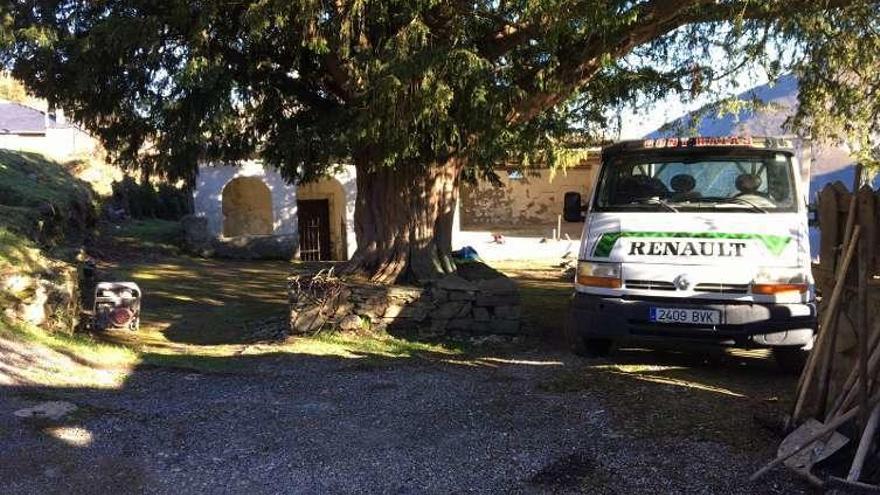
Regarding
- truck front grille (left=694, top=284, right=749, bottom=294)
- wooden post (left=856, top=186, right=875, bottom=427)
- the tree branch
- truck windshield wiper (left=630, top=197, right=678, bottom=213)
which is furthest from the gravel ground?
the tree branch

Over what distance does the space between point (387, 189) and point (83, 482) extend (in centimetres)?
624

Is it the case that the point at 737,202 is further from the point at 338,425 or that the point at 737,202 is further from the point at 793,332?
the point at 338,425

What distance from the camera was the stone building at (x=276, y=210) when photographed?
22.0m

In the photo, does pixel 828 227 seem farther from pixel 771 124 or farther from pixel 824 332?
pixel 771 124

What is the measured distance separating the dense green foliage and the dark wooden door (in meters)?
13.2

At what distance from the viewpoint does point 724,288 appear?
643 cm

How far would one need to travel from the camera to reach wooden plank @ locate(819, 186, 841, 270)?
5.14 meters

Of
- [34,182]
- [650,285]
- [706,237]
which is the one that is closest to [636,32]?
[706,237]

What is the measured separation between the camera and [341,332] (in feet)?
30.3

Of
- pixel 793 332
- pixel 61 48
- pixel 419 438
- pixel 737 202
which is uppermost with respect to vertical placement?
pixel 61 48

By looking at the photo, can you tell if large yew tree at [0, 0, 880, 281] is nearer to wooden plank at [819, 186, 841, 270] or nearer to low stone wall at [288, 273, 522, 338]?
low stone wall at [288, 273, 522, 338]

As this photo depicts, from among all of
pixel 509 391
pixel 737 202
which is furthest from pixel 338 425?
pixel 737 202

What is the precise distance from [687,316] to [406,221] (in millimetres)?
4354

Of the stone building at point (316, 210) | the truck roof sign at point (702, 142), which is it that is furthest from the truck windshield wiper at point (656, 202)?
the stone building at point (316, 210)
